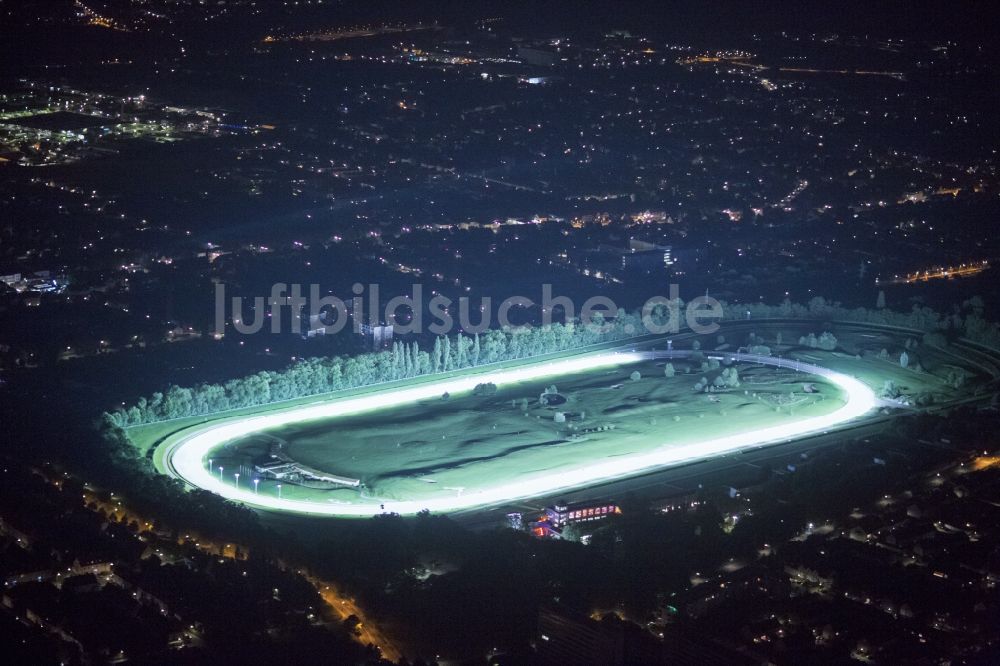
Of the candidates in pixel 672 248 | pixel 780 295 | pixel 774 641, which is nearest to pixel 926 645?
pixel 774 641

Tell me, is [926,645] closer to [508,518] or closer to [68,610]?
[508,518]

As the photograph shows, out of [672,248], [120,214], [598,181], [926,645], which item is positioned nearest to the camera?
[926,645]

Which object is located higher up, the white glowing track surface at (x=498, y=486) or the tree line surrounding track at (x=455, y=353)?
the tree line surrounding track at (x=455, y=353)

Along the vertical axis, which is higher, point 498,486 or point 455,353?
point 455,353

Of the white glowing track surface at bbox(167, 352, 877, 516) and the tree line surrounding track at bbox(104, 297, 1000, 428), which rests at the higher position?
the tree line surrounding track at bbox(104, 297, 1000, 428)

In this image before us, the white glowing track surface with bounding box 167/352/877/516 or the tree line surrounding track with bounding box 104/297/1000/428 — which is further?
the tree line surrounding track with bounding box 104/297/1000/428
